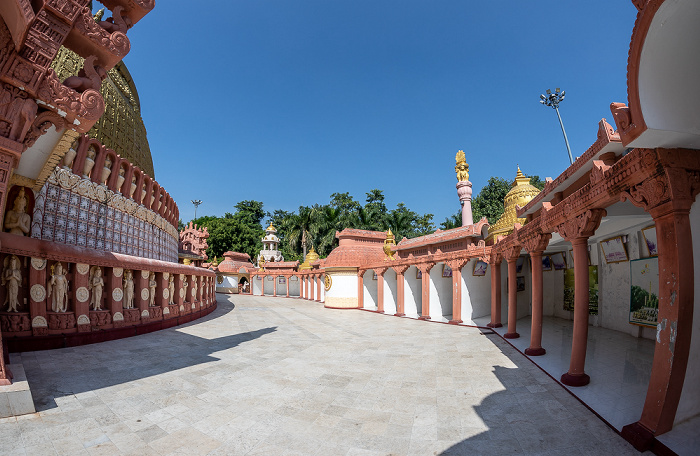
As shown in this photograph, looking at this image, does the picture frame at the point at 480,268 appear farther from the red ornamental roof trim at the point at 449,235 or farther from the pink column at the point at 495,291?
the pink column at the point at 495,291

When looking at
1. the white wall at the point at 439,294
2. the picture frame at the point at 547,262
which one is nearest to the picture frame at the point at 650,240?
the picture frame at the point at 547,262

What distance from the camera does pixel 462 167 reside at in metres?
19.0

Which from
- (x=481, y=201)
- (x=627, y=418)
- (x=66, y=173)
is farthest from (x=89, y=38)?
(x=481, y=201)

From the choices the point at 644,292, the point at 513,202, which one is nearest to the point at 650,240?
the point at 644,292

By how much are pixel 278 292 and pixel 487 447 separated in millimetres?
37354

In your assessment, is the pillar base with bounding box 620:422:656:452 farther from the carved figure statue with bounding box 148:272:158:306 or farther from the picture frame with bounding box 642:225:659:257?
the carved figure statue with bounding box 148:272:158:306

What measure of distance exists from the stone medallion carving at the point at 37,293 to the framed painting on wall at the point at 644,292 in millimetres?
13540

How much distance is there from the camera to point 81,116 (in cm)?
475

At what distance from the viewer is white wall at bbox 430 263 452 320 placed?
53.1 ft

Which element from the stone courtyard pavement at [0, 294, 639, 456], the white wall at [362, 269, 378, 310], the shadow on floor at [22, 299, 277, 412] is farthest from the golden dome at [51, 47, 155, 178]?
the white wall at [362, 269, 378, 310]

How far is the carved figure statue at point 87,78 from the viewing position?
482 cm

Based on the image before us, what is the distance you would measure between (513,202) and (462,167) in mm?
5829

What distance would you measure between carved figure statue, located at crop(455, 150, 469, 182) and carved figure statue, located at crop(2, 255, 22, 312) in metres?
18.4

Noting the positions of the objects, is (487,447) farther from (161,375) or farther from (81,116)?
(81,116)
